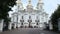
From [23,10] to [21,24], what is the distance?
7.32 meters

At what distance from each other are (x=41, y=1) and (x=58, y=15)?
4787 cm

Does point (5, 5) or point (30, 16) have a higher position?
point (30, 16)

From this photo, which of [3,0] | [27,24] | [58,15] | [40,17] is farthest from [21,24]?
[3,0]

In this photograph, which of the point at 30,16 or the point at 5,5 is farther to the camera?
the point at 30,16

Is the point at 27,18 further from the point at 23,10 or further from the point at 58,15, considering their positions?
the point at 58,15

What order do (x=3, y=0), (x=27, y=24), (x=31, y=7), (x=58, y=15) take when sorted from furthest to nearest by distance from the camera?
(x=31, y=7)
(x=27, y=24)
(x=58, y=15)
(x=3, y=0)

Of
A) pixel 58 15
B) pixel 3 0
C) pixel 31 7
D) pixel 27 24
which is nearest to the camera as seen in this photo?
pixel 3 0

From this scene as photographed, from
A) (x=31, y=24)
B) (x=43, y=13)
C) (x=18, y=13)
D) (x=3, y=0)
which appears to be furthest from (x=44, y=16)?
(x=3, y=0)

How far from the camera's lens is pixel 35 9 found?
8469 cm

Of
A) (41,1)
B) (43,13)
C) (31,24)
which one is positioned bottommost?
(31,24)

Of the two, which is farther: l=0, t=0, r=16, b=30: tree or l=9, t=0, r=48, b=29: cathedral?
l=9, t=0, r=48, b=29: cathedral

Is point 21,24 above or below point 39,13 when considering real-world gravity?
below

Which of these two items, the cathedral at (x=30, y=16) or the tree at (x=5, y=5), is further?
the cathedral at (x=30, y=16)

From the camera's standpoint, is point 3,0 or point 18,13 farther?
point 18,13
